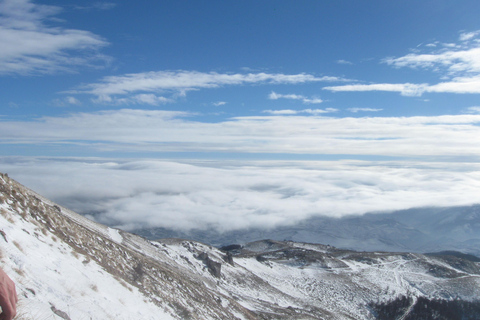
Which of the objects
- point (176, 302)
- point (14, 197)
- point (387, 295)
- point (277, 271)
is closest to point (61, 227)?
point (14, 197)

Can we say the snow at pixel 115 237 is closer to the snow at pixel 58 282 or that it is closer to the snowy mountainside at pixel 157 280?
the snowy mountainside at pixel 157 280

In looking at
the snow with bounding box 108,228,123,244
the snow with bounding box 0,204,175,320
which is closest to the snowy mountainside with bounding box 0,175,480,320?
the snow with bounding box 0,204,175,320

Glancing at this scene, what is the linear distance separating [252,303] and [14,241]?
33.5 meters

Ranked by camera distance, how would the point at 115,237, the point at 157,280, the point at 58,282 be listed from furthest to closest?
the point at 115,237
the point at 157,280
the point at 58,282

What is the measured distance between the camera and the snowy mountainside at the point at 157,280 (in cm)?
1305

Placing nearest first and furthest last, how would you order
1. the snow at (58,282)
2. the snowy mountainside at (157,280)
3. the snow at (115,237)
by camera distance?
the snow at (58,282) → the snowy mountainside at (157,280) → the snow at (115,237)

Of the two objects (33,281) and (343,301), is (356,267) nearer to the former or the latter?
(343,301)

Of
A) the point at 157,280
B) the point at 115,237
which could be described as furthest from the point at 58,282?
the point at 115,237


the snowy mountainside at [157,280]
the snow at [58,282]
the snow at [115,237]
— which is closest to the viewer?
the snow at [58,282]

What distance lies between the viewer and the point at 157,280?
25297mm

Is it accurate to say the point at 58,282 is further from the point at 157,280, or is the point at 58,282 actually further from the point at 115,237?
the point at 115,237

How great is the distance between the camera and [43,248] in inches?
607

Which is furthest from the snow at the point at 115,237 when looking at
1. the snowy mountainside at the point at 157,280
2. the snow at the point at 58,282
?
the snow at the point at 58,282

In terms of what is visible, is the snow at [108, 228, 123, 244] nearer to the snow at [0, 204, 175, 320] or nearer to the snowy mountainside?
the snowy mountainside
